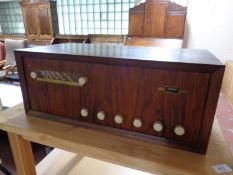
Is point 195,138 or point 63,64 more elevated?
point 63,64

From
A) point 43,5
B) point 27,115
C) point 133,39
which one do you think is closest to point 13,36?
point 43,5

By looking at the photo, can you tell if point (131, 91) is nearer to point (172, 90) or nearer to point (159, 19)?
point (172, 90)

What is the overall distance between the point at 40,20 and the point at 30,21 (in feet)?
0.93

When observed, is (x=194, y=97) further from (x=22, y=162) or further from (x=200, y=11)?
(x=200, y=11)

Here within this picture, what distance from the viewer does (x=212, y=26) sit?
7.50 feet

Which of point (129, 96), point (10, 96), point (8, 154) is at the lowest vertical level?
point (8, 154)

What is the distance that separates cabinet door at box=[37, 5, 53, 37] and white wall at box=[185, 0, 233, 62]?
8.62 ft

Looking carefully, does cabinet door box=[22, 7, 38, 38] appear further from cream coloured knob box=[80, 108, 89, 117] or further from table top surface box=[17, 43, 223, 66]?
cream coloured knob box=[80, 108, 89, 117]

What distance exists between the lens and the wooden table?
1.20ft

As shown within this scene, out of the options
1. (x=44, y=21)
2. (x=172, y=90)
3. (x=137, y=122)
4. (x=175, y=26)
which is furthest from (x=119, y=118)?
(x=44, y=21)

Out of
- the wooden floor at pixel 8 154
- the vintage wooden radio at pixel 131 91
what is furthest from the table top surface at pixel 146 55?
the wooden floor at pixel 8 154

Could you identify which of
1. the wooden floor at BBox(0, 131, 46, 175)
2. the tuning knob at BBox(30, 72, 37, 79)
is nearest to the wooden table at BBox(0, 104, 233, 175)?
the tuning knob at BBox(30, 72, 37, 79)

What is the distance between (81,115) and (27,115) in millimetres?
200

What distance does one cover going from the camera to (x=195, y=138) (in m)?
0.39
